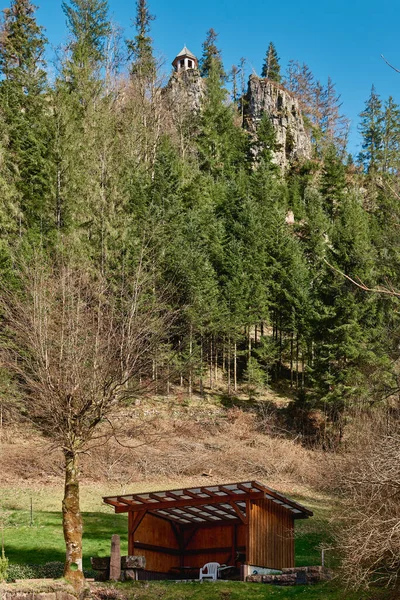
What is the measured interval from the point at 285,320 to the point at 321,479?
18970mm

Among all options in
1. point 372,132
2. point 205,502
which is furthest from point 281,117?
point 205,502

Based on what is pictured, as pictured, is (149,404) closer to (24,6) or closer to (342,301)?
(342,301)

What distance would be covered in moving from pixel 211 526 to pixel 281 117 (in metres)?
69.7

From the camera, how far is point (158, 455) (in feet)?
119

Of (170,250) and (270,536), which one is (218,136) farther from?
(270,536)

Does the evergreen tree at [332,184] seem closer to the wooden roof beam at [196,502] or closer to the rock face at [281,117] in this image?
the rock face at [281,117]

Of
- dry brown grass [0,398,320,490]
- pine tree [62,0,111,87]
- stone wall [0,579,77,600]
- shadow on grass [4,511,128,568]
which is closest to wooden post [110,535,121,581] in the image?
stone wall [0,579,77,600]

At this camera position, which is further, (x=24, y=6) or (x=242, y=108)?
(x=242, y=108)

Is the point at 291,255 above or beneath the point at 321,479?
above

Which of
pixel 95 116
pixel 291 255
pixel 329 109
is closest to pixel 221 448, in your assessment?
pixel 291 255

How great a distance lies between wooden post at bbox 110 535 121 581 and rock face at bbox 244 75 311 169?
66.2 meters

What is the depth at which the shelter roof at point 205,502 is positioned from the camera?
65.5 feet

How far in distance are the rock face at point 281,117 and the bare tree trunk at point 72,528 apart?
217 ft

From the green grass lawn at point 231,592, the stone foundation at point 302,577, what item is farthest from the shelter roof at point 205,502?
the green grass lawn at point 231,592
